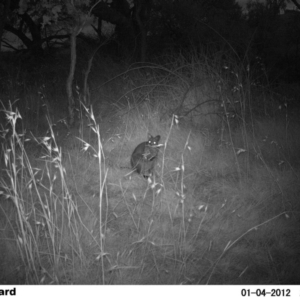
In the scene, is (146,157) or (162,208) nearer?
(162,208)

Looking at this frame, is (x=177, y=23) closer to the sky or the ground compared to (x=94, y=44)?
closer to the sky

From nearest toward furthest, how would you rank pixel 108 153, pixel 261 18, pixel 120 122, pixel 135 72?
pixel 108 153
pixel 120 122
pixel 135 72
pixel 261 18

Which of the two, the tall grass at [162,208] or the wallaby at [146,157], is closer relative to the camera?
the tall grass at [162,208]

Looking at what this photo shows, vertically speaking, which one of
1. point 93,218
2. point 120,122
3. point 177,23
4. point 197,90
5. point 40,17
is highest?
point 177,23

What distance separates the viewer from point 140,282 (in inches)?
86.7

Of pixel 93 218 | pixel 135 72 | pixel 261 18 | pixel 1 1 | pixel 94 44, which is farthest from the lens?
pixel 261 18

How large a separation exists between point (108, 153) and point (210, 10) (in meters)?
9.29

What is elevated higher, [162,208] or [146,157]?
[146,157]

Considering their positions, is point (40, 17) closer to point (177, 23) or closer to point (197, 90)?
point (197, 90)

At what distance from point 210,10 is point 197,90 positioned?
7.61 m

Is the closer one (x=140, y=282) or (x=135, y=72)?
(x=140, y=282)

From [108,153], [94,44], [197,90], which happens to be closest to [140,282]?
[108,153]

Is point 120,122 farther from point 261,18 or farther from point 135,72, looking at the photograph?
point 261,18

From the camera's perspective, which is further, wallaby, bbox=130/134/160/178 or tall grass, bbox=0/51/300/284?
wallaby, bbox=130/134/160/178
